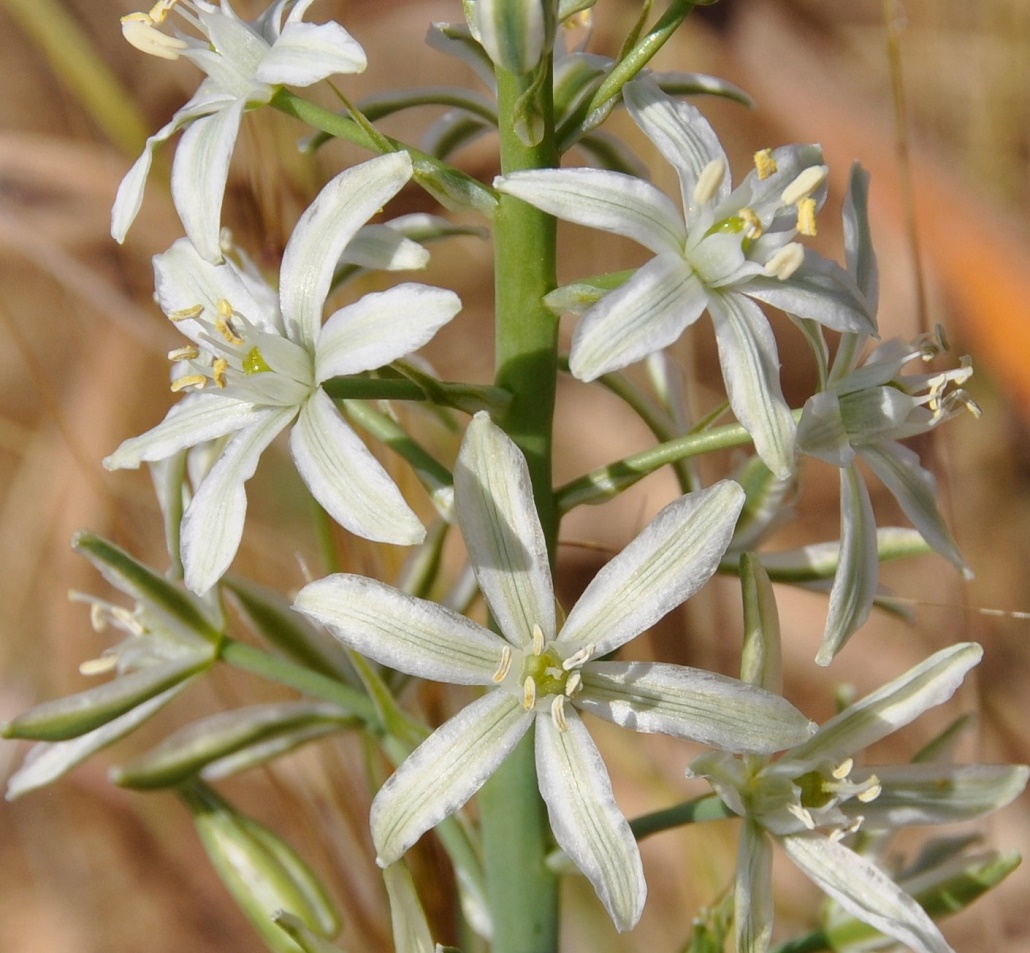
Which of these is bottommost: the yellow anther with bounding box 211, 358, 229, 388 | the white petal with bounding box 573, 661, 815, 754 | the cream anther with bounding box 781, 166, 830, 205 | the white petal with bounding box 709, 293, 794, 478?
the white petal with bounding box 573, 661, 815, 754

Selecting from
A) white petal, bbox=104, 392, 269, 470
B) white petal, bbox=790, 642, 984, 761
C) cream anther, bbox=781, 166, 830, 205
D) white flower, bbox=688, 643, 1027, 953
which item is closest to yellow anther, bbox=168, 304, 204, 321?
white petal, bbox=104, 392, 269, 470

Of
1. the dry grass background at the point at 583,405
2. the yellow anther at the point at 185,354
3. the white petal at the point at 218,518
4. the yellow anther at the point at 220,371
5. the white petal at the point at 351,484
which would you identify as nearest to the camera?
the white petal at the point at 351,484

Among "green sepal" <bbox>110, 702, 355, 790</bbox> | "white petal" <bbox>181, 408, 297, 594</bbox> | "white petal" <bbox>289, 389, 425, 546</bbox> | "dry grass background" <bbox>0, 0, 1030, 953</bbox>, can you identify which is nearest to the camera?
"white petal" <bbox>289, 389, 425, 546</bbox>

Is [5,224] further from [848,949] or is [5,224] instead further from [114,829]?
[848,949]

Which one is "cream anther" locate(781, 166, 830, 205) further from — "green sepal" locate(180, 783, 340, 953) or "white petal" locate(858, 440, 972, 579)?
"green sepal" locate(180, 783, 340, 953)

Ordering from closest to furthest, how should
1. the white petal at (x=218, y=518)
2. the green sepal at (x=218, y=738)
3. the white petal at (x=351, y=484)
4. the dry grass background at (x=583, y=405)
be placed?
the white petal at (x=351, y=484) → the white petal at (x=218, y=518) → the green sepal at (x=218, y=738) → the dry grass background at (x=583, y=405)

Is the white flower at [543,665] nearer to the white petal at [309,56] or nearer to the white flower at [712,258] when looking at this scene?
the white flower at [712,258]

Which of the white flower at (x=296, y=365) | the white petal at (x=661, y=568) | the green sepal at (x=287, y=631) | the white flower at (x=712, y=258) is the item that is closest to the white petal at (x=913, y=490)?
the white flower at (x=712, y=258)
